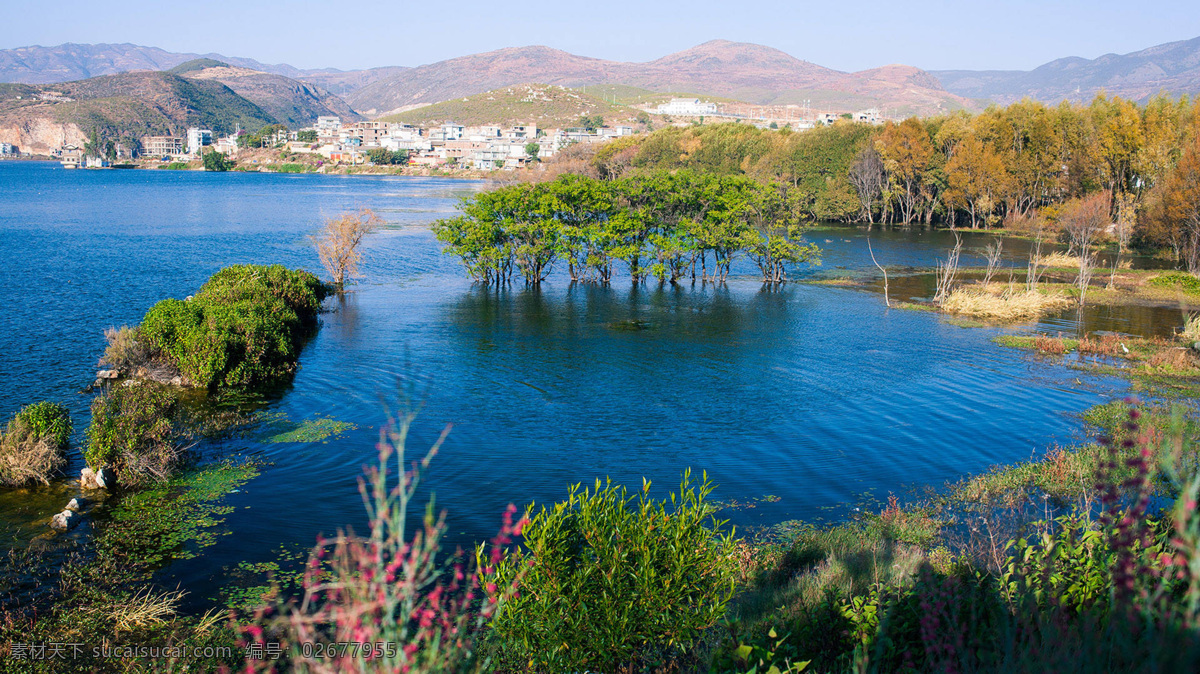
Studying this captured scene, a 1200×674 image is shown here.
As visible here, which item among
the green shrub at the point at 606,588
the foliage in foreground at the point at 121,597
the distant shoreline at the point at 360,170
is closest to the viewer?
the green shrub at the point at 606,588

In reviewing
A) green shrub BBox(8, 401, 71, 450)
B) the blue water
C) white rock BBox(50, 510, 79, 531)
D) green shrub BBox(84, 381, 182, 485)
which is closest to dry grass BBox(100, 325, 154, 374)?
the blue water

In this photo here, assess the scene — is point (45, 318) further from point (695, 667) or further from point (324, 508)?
point (695, 667)

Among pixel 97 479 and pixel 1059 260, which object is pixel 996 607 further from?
pixel 1059 260

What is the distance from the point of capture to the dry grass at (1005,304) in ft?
110

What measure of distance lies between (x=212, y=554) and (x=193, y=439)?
212 inches

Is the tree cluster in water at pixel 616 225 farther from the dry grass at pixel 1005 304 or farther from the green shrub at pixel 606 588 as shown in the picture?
the green shrub at pixel 606 588

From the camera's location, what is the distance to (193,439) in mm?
15562

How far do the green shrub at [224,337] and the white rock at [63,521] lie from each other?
8072mm

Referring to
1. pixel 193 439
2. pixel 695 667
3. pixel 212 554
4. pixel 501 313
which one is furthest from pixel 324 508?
pixel 501 313

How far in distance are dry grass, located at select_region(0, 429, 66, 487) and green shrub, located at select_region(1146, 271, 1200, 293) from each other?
1855 inches

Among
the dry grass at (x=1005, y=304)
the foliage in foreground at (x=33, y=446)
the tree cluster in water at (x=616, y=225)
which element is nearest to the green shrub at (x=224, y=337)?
the foliage in foreground at (x=33, y=446)

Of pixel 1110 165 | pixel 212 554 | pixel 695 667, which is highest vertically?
pixel 1110 165

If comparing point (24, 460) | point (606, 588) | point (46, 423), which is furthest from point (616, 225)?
point (606, 588)

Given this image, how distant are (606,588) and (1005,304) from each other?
108 feet
